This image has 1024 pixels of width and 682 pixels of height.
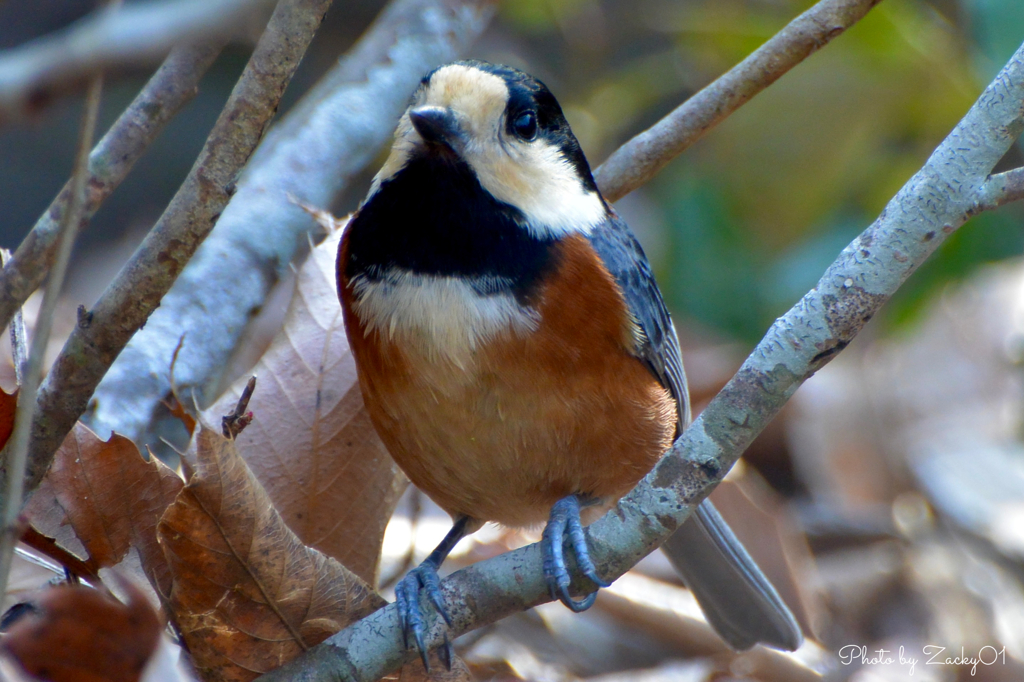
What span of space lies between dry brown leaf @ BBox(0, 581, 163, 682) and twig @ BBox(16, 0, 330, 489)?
1.51 ft

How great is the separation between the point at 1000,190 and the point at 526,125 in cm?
95

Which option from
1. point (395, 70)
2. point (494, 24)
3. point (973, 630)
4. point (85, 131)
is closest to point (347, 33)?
point (494, 24)

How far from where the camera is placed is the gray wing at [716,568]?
243 cm

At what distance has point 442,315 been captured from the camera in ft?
6.38

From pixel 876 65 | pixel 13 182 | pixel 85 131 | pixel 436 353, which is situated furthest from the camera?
pixel 13 182

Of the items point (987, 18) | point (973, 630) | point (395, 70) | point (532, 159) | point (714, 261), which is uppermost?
point (987, 18)

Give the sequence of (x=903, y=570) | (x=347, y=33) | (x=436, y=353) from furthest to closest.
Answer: (x=347, y=33), (x=903, y=570), (x=436, y=353)

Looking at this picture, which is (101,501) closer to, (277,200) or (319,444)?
(319,444)

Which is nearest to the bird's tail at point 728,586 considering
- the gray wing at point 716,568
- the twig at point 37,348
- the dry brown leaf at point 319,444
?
the gray wing at point 716,568

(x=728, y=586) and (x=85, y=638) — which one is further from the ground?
(x=85, y=638)

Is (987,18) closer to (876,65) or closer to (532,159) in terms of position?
(876,65)

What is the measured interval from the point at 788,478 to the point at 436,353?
109 inches

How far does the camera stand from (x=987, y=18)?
3137 mm

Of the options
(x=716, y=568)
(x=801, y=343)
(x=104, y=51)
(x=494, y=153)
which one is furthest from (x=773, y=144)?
(x=104, y=51)
